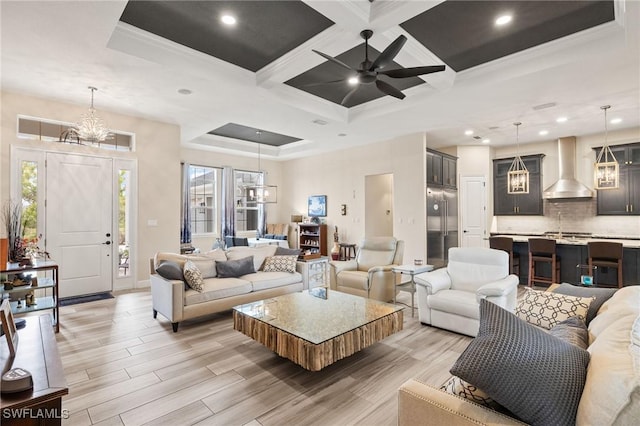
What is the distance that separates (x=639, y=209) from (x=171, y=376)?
8.40 m

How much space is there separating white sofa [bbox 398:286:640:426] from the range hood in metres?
6.20

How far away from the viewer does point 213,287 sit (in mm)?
3975

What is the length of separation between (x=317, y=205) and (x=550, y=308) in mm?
7049

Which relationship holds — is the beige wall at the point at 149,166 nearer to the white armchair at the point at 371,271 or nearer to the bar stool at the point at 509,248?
the white armchair at the point at 371,271

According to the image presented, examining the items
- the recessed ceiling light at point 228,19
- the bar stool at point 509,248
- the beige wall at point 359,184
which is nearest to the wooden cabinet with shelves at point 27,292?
the recessed ceiling light at point 228,19

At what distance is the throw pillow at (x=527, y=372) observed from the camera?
1.10 m

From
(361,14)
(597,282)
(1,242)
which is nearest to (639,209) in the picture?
(597,282)

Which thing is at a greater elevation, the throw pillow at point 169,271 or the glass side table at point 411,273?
the throw pillow at point 169,271

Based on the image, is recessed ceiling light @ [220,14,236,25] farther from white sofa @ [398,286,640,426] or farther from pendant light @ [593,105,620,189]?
pendant light @ [593,105,620,189]

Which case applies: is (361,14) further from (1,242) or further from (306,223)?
(306,223)

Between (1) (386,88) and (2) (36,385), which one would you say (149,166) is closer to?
(1) (386,88)


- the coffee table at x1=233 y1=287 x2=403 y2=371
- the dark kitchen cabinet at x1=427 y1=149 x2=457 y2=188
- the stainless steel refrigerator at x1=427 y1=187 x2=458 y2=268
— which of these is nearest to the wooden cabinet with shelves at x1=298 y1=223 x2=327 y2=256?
the stainless steel refrigerator at x1=427 y1=187 x2=458 y2=268

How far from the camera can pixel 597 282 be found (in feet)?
18.2

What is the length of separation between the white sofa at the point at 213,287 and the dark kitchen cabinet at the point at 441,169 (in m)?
3.86
